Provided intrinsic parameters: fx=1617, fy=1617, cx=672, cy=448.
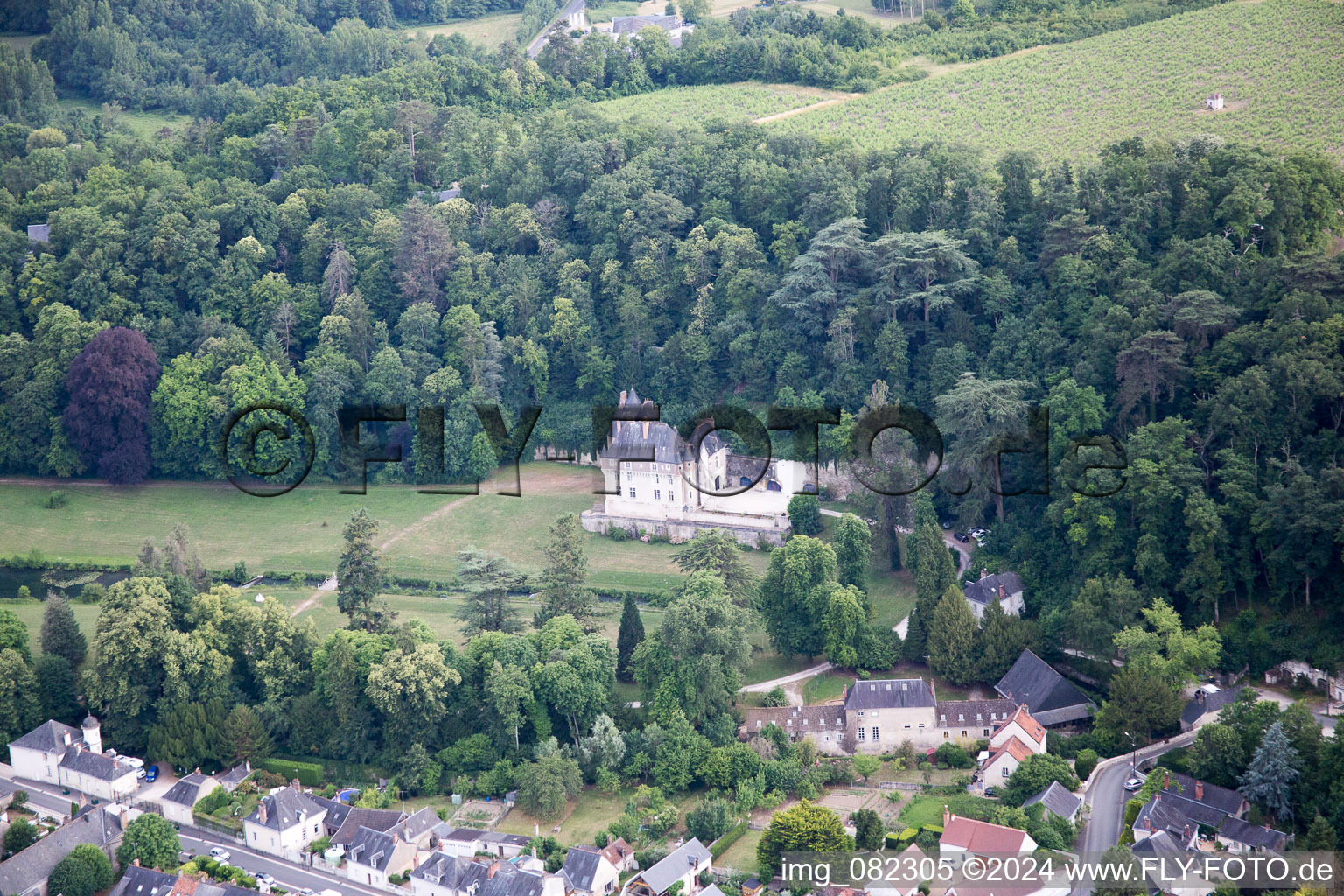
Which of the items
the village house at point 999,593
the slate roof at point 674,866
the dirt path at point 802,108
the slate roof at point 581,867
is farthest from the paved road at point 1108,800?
the dirt path at point 802,108

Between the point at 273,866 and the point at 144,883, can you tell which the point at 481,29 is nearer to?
the point at 273,866

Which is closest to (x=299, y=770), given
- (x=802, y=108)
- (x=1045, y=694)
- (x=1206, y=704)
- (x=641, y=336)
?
(x=1045, y=694)

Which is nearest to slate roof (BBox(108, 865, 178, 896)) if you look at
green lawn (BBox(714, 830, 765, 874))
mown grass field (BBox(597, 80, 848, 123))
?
green lawn (BBox(714, 830, 765, 874))

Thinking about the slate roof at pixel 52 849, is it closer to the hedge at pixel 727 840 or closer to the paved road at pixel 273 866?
the paved road at pixel 273 866

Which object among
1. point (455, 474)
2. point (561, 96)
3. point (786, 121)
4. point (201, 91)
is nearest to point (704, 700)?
point (455, 474)

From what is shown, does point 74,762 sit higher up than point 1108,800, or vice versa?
point 74,762
